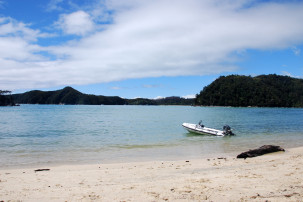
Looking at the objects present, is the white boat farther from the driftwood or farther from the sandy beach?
the sandy beach

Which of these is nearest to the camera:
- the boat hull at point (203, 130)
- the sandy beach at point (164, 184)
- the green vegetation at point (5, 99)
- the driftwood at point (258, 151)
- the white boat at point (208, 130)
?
the sandy beach at point (164, 184)

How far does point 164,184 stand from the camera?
731cm

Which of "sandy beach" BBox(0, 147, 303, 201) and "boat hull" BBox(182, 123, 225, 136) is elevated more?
"sandy beach" BBox(0, 147, 303, 201)

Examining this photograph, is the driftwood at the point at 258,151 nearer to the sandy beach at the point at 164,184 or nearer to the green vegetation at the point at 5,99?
the sandy beach at the point at 164,184

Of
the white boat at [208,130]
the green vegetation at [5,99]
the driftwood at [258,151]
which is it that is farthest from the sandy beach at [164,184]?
the green vegetation at [5,99]

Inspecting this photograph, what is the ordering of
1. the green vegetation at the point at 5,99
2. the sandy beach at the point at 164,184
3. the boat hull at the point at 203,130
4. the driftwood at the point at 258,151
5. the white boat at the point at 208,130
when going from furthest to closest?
the green vegetation at the point at 5,99
the boat hull at the point at 203,130
the white boat at the point at 208,130
the driftwood at the point at 258,151
the sandy beach at the point at 164,184

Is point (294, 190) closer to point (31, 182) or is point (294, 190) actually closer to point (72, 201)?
point (72, 201)

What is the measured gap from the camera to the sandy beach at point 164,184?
607 centimetres

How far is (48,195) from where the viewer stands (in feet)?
21.1

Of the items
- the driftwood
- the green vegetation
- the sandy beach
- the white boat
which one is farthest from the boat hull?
the green vegetation

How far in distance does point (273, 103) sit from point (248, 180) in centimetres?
21378

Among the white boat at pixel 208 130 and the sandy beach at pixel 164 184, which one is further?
the white boat at pixel 208 130

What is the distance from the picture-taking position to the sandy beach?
19.9 feet

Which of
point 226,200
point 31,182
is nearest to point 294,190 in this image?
point 226,200
